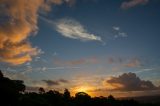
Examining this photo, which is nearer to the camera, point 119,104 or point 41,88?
point 41,88

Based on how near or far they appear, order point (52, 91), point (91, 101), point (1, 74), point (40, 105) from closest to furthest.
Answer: point (1, 74), point (40, 105), point (52, 91), point (91, 101)

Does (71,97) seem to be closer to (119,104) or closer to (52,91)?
(52,91)

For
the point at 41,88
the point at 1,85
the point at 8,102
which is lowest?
the point at 8,102

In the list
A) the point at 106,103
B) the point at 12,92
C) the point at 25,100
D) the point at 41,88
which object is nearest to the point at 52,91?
the point at 41,88

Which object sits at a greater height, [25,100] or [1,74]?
[1,74]

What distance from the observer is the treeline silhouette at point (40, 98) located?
213 ft

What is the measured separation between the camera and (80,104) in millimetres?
121312

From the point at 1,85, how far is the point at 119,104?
3646 inches

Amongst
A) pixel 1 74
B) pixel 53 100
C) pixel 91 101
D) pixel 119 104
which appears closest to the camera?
pixel 1 74

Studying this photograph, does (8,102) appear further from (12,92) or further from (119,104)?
(119,104)

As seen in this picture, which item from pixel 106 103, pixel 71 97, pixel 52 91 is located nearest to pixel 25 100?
pixel 52 91

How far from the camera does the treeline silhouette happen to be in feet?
213

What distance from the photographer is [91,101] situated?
126438mm

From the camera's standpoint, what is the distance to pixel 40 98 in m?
90.4
